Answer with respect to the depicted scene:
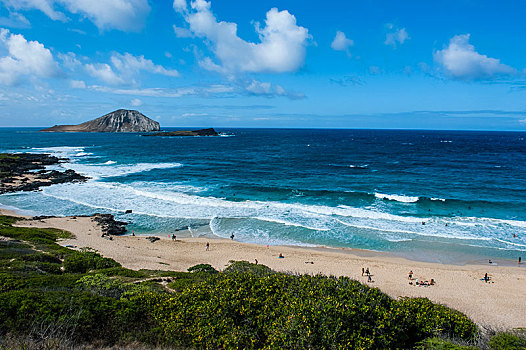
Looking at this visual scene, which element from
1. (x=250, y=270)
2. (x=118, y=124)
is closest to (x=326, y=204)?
(x=250, y=270)

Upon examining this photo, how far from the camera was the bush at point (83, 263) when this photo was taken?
17.1 m

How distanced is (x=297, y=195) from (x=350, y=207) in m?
7.54

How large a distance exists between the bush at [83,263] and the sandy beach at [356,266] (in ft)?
8.92

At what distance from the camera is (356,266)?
23.5m

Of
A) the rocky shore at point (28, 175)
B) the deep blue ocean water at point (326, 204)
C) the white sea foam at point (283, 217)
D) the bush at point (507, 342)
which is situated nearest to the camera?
the bush at point (507, 342)

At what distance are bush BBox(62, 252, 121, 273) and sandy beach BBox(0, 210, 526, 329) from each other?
2.72m

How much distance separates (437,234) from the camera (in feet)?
96.8

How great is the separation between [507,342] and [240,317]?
8.12 meters

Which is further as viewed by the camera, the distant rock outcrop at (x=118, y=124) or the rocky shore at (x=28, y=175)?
the distant rock outcrop at (x=118, y=124)

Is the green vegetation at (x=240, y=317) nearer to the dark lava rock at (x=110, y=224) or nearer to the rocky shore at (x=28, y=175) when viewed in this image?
the dark lava rock at (x=110, y=224)

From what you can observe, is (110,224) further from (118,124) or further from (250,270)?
(118,124)

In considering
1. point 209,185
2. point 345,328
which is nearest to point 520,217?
point 345,328

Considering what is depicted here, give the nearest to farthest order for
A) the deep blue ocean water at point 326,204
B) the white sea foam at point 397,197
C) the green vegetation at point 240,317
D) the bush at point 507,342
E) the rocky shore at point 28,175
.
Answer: the green vegetation at point 240,317 < the bush at point 507,342 < the deep blue ocean water at point 326,204 < the white sea foam at point 397,197 < the rocky shore at point 28,175

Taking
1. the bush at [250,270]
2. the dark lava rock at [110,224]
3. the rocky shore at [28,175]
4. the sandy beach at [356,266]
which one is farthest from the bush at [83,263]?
the rocky shore at [28,175]
